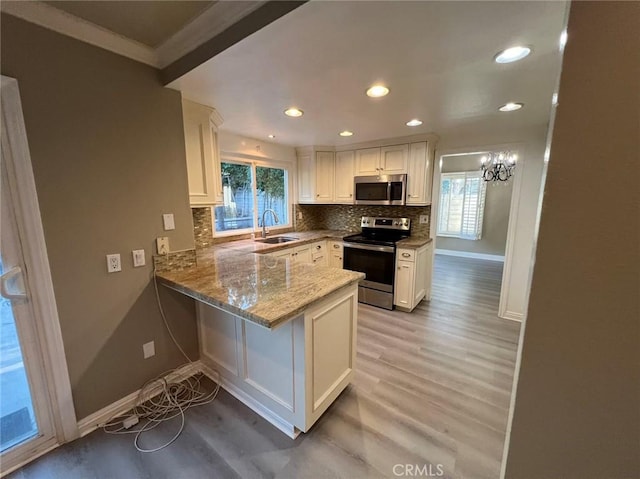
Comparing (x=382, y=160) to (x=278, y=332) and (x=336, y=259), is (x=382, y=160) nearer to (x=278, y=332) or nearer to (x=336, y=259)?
(x=336, y=259)

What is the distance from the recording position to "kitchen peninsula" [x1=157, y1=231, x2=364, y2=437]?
55.1 inches

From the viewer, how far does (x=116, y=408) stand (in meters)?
1.72

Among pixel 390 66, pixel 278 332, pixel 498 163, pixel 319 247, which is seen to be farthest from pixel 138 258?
pixel 498 163

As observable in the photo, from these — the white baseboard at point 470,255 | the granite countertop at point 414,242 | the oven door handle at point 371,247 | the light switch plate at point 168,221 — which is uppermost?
the light switch plate at point 168,221

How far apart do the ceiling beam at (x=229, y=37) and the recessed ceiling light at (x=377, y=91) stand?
0.86 meters

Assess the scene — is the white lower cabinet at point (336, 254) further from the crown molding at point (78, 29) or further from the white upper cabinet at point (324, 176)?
the crown molding at point (78, 29)

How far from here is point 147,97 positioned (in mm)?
1698

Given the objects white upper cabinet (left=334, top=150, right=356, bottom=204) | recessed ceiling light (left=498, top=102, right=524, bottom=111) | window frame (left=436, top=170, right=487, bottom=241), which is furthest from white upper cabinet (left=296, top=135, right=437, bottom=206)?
window frame (left=436, top=170, right=487, bottom=241)

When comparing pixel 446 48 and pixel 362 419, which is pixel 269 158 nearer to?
pixel 446 48

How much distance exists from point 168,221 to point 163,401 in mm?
1314

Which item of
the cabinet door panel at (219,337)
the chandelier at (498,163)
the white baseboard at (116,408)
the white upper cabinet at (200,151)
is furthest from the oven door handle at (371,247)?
the chandelier at (498,163)

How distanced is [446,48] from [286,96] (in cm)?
110

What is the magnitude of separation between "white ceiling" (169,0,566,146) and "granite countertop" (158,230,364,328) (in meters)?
1.30

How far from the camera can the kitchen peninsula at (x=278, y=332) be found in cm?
140
